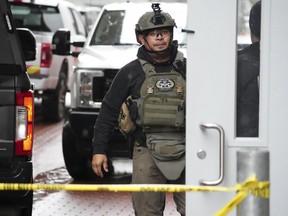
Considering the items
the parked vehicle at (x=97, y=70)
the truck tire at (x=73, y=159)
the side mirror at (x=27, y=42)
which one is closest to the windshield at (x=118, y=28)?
the parked vehicle at (x=97, y=70)

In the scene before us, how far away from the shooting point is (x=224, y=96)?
4.49 meters

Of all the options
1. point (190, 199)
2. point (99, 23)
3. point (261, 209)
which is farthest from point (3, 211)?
point (99, 23)

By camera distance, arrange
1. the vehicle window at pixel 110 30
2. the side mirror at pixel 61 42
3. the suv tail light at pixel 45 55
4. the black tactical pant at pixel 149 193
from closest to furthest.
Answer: the black tactical pant at pixel 149 193
the side mirror at pixel 61 42
the vehicle window at pixel 110 30
the suv tail light at pixel 45 55

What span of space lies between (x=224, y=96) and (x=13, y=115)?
96.4 inches

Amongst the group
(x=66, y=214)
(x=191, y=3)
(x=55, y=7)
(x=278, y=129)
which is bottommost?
(x=66, y=214)

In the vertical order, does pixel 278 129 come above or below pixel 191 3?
below

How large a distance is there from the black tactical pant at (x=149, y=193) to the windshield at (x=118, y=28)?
196 inches

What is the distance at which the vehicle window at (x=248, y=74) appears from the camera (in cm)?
452

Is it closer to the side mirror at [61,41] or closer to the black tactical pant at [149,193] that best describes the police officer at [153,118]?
the black tactical pant at [149,193]

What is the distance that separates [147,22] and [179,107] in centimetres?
59

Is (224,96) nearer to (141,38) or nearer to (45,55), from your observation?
(141,38)

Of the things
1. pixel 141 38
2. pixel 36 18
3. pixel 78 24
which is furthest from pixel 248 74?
pixel 78 24

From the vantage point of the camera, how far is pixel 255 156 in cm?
381

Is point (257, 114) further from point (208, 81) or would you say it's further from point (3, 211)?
point (3, 211)
